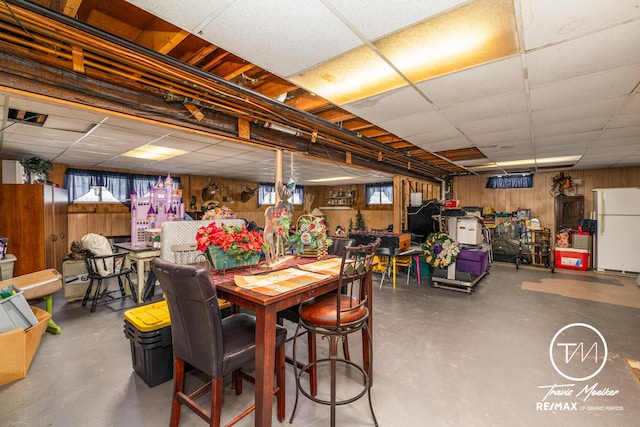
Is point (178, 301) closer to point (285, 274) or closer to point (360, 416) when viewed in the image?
point (285, 274)

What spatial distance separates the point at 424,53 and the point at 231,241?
76.1 inches

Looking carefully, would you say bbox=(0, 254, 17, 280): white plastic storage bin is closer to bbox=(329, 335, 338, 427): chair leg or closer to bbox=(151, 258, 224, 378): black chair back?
bbox=(151, 258, 224, 378): black chair back

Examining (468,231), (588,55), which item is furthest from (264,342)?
(468,231)

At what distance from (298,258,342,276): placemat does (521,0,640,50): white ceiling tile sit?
1.95 metres

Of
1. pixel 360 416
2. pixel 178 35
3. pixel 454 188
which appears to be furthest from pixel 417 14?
pixel 454 188

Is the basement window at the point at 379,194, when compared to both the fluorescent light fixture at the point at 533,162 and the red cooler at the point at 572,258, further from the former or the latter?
the red cooler at the point at 572,258

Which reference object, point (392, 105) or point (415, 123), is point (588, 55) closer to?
point (392, 105)

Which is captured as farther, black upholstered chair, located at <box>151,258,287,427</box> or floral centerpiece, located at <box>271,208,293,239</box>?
floral centerpiece, located at <box>271,208,293,239</box>

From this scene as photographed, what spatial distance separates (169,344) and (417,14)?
2.93 metres

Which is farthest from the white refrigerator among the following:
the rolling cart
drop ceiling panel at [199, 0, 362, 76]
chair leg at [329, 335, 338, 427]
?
chair leg at [329, 335, 338, 427]

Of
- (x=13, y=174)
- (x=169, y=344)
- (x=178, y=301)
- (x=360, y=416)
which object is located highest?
(x=13, y=174)

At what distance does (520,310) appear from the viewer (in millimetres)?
3963

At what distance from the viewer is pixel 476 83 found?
2479mm

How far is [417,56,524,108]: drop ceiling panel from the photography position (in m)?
2.22
